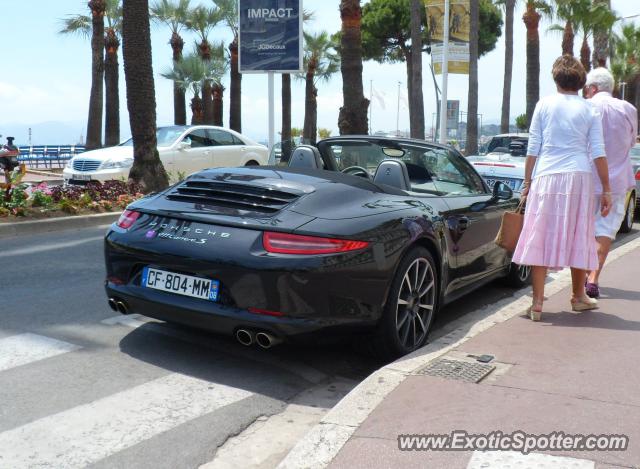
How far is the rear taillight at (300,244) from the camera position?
4.25 metres

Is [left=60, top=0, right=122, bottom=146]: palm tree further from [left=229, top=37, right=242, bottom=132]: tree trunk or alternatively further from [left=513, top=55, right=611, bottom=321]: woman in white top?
[left=513, top=55, right=611, bottom=321]: woman in white top

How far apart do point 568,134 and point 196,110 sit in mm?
43101

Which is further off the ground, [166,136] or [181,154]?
[166,136]

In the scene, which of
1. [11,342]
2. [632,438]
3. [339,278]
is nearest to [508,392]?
[632,438]

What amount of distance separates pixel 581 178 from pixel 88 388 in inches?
141

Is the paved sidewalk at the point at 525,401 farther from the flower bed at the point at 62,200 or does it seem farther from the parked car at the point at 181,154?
the parked car at the point at 181,154

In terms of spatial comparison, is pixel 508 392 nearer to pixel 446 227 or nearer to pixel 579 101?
pixel 446 227

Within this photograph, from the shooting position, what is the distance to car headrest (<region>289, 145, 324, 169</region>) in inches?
237

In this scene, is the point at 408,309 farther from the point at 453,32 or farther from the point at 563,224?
the point at 453,32

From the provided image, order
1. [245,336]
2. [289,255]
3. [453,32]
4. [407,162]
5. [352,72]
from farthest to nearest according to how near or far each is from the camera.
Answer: [453,32], [352,72], [407,162], [245,336], [289,255]

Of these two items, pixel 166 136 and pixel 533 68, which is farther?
pixel 533 68

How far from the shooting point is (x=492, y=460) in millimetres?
3150

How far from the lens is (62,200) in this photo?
37.4ft

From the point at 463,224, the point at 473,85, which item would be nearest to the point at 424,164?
the point at 463,224
